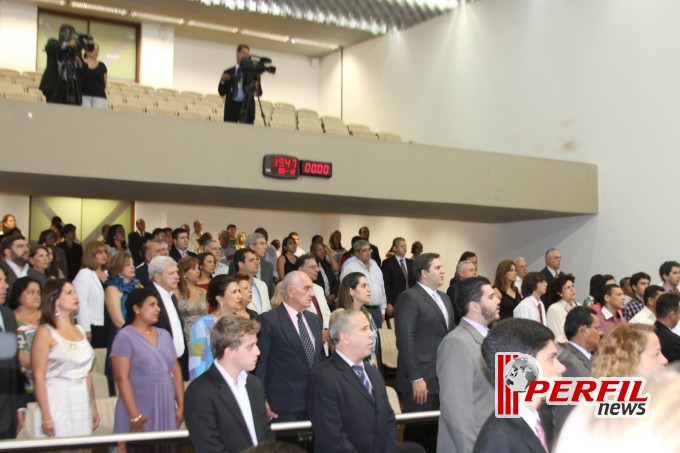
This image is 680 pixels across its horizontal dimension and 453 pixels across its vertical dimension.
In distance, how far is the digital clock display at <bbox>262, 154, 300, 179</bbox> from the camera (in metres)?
8.98

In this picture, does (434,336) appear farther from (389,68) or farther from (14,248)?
(389,68)

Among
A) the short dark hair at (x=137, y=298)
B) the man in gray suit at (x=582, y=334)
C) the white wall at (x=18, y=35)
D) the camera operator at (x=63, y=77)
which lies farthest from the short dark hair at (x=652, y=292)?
the white wall at (x=18, y=35)

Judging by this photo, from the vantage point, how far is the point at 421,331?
5.29 meters

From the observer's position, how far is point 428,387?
17.6ft

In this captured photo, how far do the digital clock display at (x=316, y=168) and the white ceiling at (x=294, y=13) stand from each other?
20.7ft

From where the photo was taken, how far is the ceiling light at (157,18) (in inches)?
619

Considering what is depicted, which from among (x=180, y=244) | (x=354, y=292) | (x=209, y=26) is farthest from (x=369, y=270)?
(x=209, y=26)

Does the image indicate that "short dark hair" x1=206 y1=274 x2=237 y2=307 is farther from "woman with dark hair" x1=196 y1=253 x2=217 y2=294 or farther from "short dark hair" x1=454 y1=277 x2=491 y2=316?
"short dark hair" x1=454 y1=277 x2=491 y2=316

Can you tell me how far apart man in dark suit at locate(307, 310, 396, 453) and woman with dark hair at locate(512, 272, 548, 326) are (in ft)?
11.2

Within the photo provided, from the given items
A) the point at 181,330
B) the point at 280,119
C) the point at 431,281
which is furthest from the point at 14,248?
the point at 280,119

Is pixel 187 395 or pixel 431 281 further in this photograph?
pixel 431 281

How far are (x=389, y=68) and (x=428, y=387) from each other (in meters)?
11.4

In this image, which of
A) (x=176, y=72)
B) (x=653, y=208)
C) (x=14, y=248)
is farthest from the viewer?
(x=176, y=72)

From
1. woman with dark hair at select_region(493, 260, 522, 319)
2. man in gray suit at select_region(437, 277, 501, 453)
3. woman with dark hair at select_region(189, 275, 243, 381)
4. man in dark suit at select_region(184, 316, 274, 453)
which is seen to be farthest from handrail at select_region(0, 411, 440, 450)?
woman with dark hair at select_region(493, 260, 522, 319)
